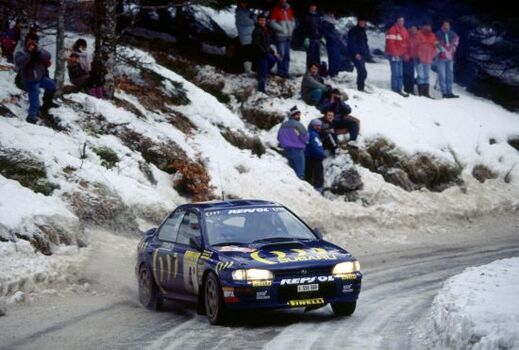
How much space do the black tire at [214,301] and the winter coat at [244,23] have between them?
16.1m

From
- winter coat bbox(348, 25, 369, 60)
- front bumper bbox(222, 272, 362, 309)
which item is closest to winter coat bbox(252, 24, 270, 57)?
winter coat bbox(348, 25, 369, 60)

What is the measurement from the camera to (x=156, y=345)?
10.2 m

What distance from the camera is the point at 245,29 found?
26875 millimetres

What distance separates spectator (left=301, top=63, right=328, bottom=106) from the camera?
26219 mm

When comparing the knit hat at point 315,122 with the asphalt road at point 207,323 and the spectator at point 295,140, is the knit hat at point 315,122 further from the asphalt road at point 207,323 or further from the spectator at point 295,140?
the asphalt road at point 207,323

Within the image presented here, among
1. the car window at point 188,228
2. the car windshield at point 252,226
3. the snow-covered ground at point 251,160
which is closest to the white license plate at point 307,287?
the car windshield at point 252,226

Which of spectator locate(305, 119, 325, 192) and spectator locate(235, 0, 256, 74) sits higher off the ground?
spectator locate(235, 0, 256, 74)

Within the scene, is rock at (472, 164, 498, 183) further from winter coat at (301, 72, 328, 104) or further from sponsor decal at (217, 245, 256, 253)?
sponsor decal at (217, 245, 256, 253)

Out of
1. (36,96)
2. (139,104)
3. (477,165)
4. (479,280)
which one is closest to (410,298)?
(479,280)

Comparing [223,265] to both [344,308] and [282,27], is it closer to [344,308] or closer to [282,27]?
[344,308]

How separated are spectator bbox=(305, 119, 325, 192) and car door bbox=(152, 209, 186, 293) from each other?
1051cm

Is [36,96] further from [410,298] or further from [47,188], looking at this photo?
[410,298]

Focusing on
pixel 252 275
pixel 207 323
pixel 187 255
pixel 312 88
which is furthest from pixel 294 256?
pixel 312 88

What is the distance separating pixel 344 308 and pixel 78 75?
12.5 m
